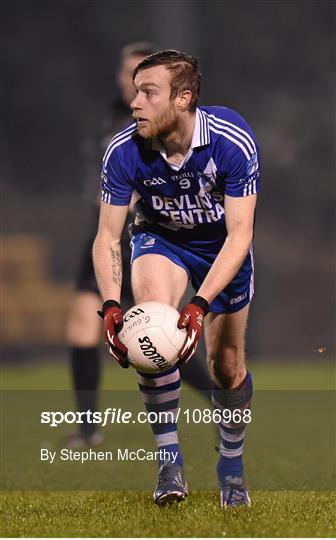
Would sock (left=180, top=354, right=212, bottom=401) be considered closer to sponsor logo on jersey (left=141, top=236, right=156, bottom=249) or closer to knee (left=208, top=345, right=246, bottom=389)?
knee (left=208, top=345, right=246, bottom=389)

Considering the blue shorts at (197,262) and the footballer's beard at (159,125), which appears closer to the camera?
the footballer's beard at (159,125)

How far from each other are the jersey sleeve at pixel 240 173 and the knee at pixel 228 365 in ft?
2.81

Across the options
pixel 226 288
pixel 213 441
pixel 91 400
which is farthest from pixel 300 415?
pixel 226 288

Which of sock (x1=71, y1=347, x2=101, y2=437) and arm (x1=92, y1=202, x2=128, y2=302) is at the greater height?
arm (x1=92, y1=202, x2=128, y2=302)

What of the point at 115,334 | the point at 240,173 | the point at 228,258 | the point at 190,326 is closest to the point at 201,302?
the point at 190,326

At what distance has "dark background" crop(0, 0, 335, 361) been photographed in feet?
63.6

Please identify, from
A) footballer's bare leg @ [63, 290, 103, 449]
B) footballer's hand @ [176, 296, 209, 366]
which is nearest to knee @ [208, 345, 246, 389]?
footballer's hand @ [176, 296, 209, 366]

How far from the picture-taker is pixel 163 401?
16.0 ft

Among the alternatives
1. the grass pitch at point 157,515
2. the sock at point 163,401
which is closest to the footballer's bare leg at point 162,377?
the sock at point 163,401

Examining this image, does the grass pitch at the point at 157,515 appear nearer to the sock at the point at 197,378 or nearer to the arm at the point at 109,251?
the arm at the point at 109,251

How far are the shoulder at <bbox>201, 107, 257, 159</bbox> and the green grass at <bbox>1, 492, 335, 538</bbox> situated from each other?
161cm

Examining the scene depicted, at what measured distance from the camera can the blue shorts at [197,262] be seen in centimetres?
505

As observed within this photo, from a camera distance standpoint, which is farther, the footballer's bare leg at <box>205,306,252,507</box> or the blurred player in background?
the blurred player in background

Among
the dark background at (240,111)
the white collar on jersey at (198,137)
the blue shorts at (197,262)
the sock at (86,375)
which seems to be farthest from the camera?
the dark background at (240,111)
